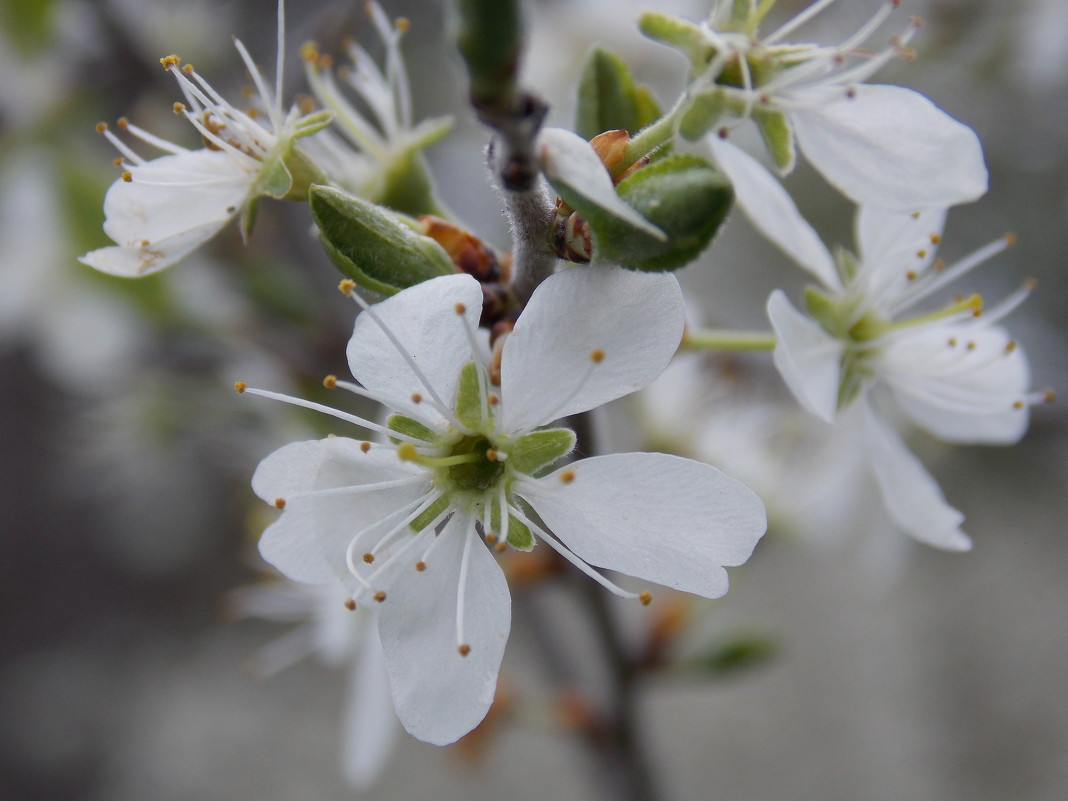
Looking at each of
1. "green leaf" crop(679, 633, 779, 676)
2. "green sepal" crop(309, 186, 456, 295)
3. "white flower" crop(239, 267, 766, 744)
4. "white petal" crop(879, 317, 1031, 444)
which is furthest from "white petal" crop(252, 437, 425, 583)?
"green leaf" crop(679, 633, 779, 676)

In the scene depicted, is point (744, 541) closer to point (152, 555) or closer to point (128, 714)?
point (128, 714)

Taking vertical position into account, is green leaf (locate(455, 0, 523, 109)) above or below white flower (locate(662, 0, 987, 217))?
above

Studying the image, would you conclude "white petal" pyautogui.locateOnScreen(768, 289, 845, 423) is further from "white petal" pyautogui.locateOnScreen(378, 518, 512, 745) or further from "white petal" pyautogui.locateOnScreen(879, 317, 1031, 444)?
"white petal" pyautogui.locateOnScreen(378, 518, 512, 745)

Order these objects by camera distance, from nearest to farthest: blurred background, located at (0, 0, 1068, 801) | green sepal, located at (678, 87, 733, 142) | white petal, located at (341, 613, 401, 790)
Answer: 1. green sepal, located at (678, 87, 733, 142)
2. white petal, located at (341, 613, 401, 790)
3. blurred background, located at (0, 0, 1068, 801)

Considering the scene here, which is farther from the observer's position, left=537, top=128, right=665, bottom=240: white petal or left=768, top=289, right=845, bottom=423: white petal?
left=768, top=289, right=845, bottom=423: white petal

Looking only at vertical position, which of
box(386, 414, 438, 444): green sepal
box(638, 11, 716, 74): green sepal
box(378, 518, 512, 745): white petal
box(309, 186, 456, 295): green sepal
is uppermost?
box(638, 11, 716, 74): green sepal

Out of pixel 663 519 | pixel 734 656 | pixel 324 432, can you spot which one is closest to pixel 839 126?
pixel 663 519
